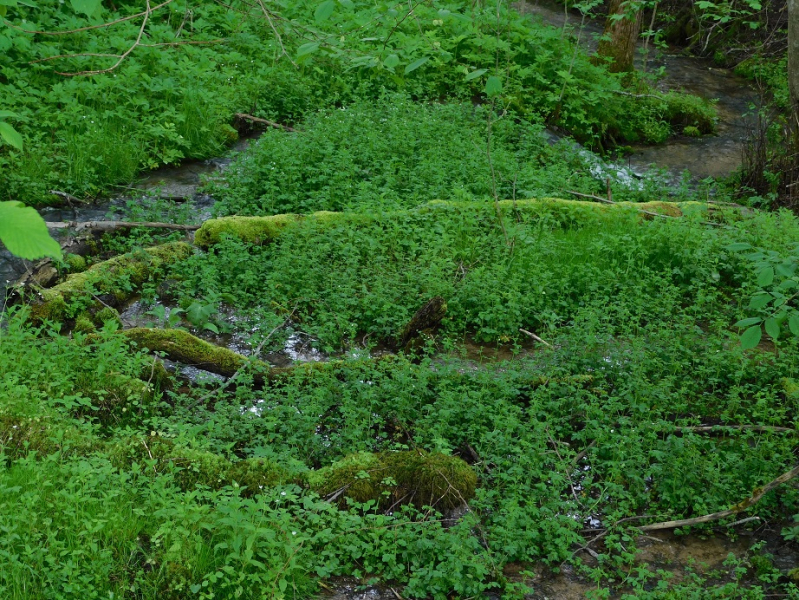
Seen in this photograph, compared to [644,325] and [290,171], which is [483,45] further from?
[644,325]

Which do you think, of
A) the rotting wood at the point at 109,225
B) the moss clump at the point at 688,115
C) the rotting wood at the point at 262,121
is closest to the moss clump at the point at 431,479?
the rotting wood at the point at 109,225

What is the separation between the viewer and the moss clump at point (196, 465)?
4.62 m

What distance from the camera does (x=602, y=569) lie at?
448 cm

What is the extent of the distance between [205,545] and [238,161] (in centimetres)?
648

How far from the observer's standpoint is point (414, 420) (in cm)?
558

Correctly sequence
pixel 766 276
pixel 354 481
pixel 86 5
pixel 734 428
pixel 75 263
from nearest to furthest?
pixel 86 5, pixel 766 276, pixel 354 481, pixel 734 428, pixel 75 263

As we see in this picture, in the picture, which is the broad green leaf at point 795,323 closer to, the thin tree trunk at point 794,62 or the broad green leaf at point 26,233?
the broad green leaf at point 26,233

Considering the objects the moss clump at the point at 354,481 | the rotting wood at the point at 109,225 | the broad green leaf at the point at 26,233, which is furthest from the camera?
the rotting wood at the point at 109,225

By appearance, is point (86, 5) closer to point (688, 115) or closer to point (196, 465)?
point (196, 465)

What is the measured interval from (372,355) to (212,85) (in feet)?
20.2

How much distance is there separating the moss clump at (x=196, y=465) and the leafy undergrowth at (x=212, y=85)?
458cm

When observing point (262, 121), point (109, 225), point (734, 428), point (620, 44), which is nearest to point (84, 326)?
point (109, 225)

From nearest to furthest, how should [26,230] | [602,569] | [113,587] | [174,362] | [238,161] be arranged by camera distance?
[26,230] → [113,587] → [602,569] → [174,362] → [238,161]

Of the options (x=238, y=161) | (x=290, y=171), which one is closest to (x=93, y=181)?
(x=238, y=161)
